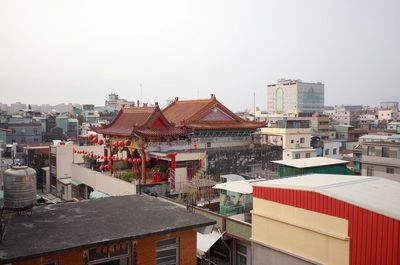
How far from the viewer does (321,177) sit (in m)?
20.1

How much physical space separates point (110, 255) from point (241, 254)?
11347 millimetres

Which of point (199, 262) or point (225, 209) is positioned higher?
point (225, 209)

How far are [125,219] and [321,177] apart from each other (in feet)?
38.3

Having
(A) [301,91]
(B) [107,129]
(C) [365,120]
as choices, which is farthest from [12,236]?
(A) [301,91]

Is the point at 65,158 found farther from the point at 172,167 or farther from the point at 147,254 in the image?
the point at 147,254

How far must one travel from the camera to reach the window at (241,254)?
21.1 m

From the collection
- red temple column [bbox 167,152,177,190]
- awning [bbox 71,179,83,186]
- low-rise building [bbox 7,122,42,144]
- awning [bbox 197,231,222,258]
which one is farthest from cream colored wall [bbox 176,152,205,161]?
low-rise building [bbox 7,122,42,144]

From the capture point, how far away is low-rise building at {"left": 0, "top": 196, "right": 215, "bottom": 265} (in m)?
10.3

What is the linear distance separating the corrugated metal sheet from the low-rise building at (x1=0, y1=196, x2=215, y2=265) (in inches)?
216

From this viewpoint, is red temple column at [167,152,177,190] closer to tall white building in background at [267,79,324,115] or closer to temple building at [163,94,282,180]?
temple building at [163,94,282,180]

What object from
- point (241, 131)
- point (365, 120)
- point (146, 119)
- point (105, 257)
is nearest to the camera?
point (105, 257)

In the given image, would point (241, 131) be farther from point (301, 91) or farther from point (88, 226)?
point (301, 91)

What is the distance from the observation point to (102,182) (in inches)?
1379

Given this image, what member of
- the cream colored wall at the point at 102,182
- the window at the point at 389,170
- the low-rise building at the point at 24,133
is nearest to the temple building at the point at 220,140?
the cream colored wall at the point at 102,182
